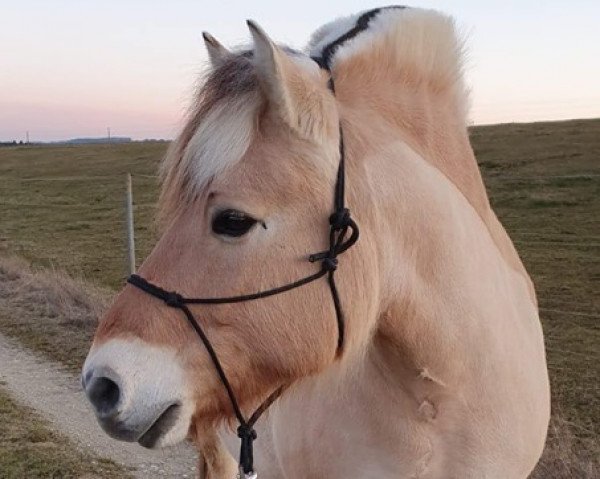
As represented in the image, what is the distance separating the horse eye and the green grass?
346 centimetres

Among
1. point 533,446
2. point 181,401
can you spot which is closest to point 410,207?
point 181,401

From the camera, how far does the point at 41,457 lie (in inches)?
189

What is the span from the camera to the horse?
176 cm

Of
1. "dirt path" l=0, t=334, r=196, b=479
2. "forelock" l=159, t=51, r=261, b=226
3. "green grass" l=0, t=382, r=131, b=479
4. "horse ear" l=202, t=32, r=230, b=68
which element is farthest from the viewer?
"dirt path" l=0, t=334, r=196, b=479

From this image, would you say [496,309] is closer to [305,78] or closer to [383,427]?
[383,427]

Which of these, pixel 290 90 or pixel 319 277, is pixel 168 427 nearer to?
pixel 319 277

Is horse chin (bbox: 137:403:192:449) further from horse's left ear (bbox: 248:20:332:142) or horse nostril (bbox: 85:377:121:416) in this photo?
horse's left ear (bbox: 248:20:332:142)

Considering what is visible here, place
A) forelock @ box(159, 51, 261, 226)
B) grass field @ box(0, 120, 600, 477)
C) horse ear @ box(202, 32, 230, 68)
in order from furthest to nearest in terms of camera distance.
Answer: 1. grass field @ box(0, 120, 600, 477)
2. horse ear @ box(202, 32, 230, 68)
3. forelock @ box(159, 51, 261, 226)

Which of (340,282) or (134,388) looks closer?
(134,388)

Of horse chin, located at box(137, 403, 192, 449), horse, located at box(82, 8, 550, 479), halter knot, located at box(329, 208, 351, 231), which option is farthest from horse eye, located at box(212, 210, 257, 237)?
horse chin, located at box(137, 403, 192, 449)

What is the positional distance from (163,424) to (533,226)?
54.6ft

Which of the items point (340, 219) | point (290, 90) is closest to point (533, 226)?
point (340, 219)

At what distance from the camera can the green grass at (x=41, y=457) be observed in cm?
460

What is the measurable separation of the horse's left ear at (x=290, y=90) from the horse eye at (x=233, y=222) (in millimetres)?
267
